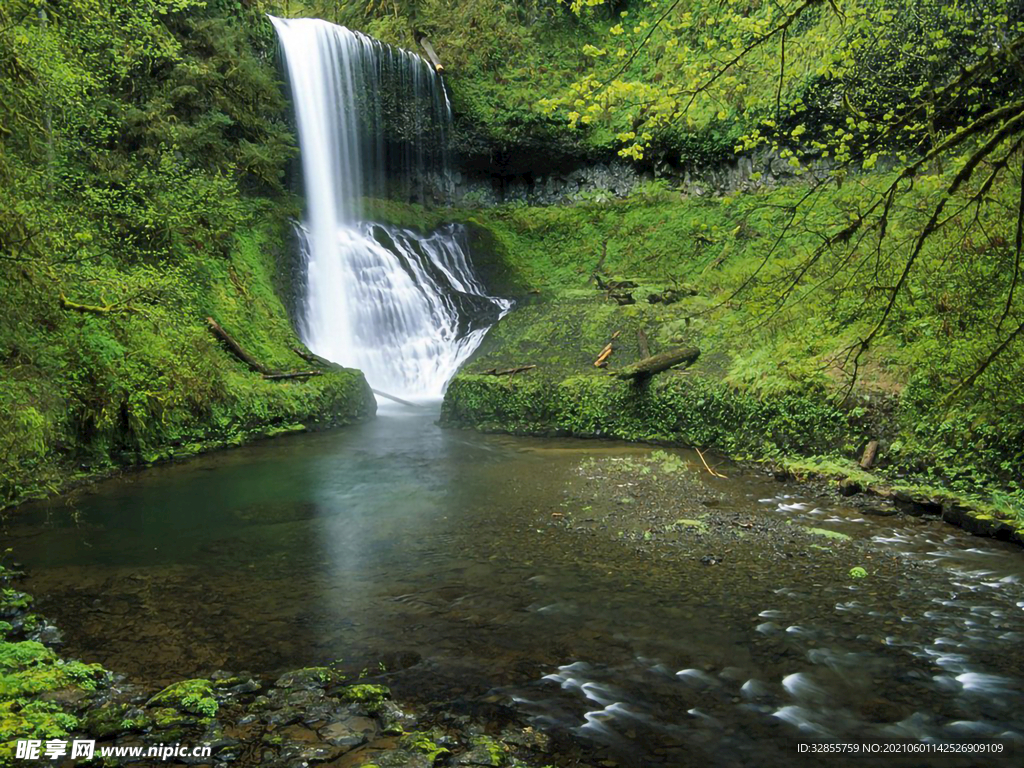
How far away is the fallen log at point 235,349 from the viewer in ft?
44.8

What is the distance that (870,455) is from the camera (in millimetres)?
8562

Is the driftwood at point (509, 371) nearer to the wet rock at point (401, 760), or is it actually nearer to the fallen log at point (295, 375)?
the fallen log at point (295, 375)

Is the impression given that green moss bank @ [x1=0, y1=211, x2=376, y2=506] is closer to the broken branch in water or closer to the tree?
the tree

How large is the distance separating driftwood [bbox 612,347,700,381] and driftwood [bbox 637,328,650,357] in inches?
24.2

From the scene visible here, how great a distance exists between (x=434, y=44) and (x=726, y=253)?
538 inches

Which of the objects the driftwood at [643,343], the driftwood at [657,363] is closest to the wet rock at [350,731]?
the driftwood at [657,363]

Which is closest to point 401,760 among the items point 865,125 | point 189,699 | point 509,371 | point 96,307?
point 189,699

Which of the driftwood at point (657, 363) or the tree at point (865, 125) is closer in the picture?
the tree at point (865, 125)

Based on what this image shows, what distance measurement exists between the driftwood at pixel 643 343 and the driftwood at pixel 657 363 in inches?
24.2

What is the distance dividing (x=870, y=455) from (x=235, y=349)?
1165cm

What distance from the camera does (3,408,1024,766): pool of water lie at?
12.6 ft

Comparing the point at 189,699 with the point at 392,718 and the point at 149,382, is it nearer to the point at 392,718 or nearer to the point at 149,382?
the point at 392,718

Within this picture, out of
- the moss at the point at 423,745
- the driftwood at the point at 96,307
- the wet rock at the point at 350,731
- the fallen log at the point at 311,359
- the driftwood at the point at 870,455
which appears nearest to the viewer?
the moss at the point at 423,745

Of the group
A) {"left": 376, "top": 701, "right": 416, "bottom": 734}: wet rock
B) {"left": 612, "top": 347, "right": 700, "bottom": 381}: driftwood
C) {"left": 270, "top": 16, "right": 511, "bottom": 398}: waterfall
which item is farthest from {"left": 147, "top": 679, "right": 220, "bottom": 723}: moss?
{"left": 270, "top": 16, "right": 511, "bottom": 398}: waterfall
